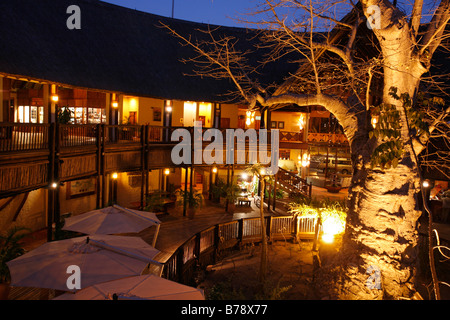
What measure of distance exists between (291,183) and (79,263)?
699 inches

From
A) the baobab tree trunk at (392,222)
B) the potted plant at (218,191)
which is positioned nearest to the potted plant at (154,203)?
the potted plant at (218,191)

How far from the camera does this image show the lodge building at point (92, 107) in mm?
9828

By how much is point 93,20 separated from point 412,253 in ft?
64.4

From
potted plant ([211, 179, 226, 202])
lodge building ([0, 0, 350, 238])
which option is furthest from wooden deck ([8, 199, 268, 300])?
lodge building ([0, 0, 350, 238])

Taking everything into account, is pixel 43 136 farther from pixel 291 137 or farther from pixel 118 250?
pixel 291 137

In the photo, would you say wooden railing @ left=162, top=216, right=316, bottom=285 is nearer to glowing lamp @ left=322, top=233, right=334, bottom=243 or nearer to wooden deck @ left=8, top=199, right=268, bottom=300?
wooden deck @ left=8, top=199, right=268, bottom=300

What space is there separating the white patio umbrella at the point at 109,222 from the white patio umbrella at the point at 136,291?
12.0 feet

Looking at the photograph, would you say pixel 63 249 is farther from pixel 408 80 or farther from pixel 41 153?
pixel 408 80

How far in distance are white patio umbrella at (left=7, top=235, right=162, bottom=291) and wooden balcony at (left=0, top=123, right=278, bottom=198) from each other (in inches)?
113

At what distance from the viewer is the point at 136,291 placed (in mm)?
5164

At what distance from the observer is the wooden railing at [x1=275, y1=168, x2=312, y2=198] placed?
20.7m

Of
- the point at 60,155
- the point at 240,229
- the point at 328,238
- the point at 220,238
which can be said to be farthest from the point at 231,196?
the point at 60,155

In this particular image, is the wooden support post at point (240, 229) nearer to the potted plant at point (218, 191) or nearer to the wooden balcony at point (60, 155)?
the wooden balcony at point (60, 155)
